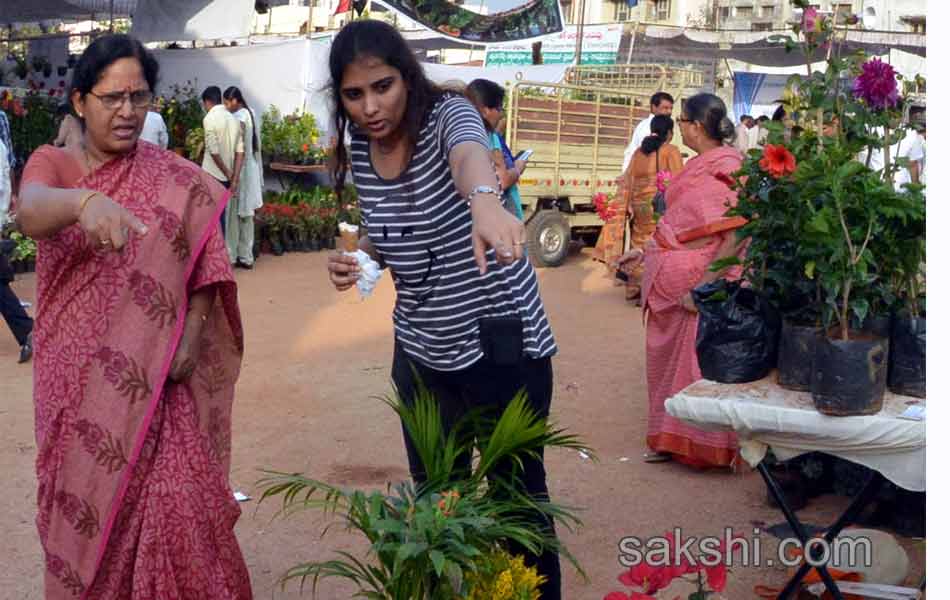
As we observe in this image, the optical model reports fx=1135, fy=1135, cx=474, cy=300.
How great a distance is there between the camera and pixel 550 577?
3.04m

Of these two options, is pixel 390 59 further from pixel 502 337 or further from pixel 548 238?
pixel 548 238

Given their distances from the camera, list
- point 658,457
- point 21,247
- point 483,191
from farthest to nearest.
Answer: point 21,247 < point 658,457 < point 483,191

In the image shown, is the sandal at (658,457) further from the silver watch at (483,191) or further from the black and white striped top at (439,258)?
the silver watch at (483,191)

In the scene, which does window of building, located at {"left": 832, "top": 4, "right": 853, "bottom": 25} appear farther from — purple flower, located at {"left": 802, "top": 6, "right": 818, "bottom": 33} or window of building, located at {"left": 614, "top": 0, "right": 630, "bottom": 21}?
window of building, located at {"left": 614, "top": 0, "right": 630, "bottom": 21}

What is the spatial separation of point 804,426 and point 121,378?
1794 mm

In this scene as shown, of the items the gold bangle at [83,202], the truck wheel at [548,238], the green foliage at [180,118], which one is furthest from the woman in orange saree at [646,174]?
the gold bangle at [83,202]

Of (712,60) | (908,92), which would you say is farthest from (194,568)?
(712,60)

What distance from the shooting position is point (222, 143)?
11.1 metres

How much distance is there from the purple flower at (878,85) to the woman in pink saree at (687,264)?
1.69 m

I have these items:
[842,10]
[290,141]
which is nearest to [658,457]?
[842,10]

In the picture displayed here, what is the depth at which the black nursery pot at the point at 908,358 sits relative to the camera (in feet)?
9.60

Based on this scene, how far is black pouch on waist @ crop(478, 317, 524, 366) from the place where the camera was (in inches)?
111

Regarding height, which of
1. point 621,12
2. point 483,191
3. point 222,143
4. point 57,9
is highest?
point 621,12
